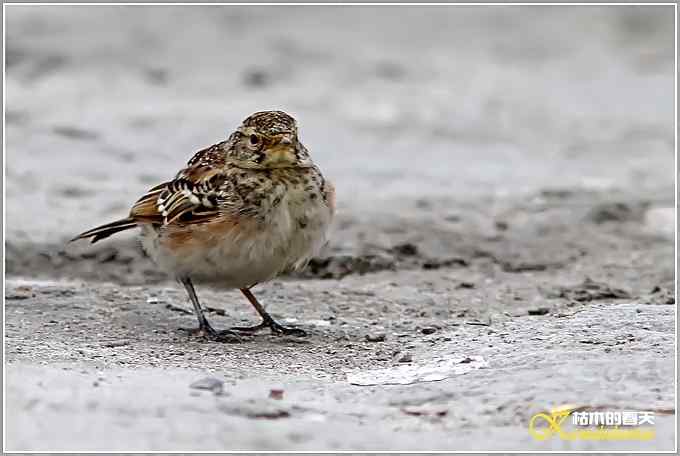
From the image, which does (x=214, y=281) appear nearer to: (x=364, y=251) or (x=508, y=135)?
(x=364, y=251)

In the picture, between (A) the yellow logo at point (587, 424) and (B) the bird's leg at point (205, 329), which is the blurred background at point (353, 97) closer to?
(B) the bird's leg at point (205, 329)

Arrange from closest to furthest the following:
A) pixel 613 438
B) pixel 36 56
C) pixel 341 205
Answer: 1. pixel 613 438
2. pixel 341 205
3. pixel 36 56

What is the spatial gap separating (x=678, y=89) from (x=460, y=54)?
101 inches

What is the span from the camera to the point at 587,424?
4.69 metres

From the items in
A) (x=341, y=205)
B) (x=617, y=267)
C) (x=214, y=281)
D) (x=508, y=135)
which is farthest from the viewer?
(x=508, y=135)

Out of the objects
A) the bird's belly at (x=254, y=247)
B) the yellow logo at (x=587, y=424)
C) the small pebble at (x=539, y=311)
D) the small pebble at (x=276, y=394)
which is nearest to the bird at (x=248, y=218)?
the bird's belly at (x=254, y=247)

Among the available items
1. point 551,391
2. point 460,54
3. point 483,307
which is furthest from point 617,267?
point 460,54

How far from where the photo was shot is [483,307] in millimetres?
7469

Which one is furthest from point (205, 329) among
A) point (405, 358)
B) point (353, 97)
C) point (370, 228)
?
point (353, 97)

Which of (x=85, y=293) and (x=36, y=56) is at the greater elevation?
(x=36, y=56)

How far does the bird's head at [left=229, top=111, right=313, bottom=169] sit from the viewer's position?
269 inches

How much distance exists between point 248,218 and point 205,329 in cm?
64

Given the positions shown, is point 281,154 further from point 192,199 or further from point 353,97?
point 353,97

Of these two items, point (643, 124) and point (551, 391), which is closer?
point (551, 391)
